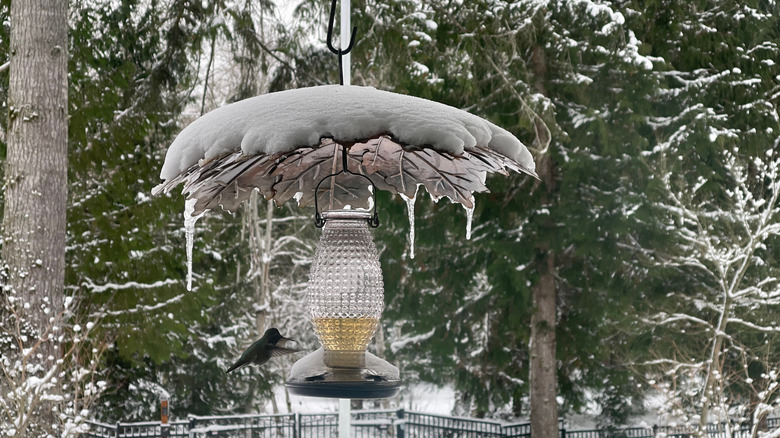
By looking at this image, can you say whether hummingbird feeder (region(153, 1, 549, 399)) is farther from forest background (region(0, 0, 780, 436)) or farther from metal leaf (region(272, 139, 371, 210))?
forest background (region(0, 0, 780, 436))

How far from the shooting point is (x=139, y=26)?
403 inches

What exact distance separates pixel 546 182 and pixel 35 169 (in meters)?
6.15

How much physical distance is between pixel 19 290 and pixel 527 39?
6165mm

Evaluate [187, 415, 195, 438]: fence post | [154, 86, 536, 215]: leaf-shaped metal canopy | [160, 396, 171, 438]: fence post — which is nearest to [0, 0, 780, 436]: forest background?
[160, 396, 171, 438]: fence post

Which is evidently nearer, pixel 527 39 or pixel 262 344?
pixel 262 344

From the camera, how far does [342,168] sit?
2701 mm

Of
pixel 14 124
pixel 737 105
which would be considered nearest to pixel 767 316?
pixel 737 105

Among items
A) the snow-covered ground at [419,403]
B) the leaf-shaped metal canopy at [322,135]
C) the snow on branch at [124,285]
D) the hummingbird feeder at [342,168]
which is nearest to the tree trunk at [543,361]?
the snow on branch at [124,285]

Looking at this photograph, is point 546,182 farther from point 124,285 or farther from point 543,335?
point 124,285

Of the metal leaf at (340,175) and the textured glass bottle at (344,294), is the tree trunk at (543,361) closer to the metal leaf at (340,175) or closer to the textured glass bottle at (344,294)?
the metal leaf at (340,175)

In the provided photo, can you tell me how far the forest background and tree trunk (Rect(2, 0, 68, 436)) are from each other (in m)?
2.08

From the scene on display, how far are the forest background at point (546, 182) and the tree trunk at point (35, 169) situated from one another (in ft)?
6.83

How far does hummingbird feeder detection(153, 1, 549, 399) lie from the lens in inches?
74.3

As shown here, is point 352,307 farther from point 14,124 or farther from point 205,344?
point 205,344
